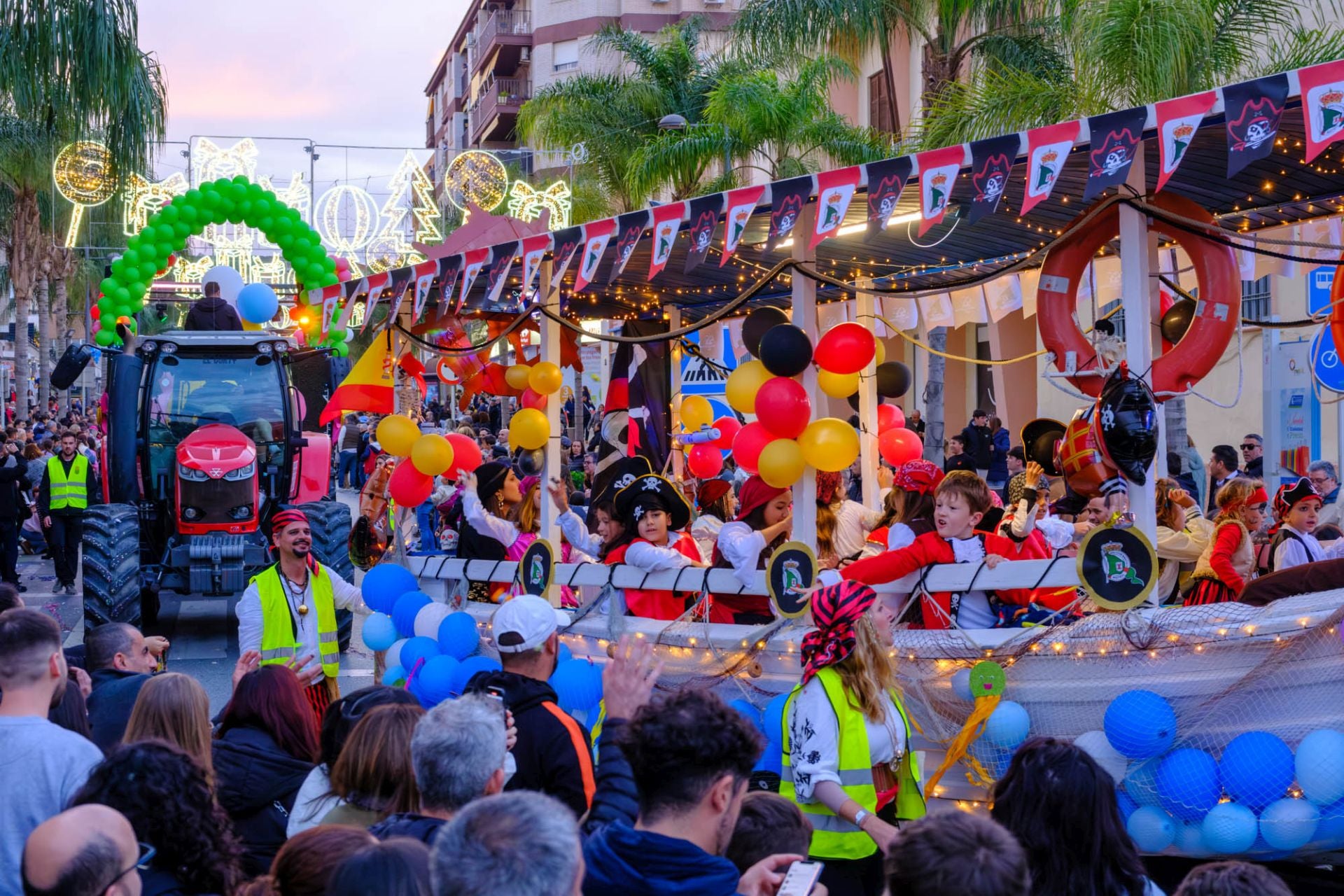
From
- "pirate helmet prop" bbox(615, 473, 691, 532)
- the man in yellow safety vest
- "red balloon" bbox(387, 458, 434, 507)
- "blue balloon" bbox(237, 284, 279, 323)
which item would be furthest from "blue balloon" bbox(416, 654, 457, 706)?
the man in yellow safety vest

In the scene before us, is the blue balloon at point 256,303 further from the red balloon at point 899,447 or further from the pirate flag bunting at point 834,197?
the pirate flag bunting at point 834,197

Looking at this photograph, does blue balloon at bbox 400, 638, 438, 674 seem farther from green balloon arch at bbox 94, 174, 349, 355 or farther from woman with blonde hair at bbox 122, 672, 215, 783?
green balloon arch at bbox 94, 174, 349, 355

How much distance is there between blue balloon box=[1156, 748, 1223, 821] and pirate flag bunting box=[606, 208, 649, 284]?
13.0ft

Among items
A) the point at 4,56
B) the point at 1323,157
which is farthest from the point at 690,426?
the point at 4,56

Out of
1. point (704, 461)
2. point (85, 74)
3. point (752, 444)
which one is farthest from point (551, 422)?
point (85, 74)

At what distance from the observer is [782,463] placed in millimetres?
7668

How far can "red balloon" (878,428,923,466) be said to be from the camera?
1102 cm

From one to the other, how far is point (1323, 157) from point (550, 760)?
533cm

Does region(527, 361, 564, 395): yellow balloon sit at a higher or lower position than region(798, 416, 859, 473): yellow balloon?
higher

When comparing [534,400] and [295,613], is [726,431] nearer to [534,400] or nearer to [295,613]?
[534,400]

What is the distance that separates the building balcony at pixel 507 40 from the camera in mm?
62406

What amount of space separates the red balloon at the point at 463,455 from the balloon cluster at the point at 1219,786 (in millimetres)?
5597

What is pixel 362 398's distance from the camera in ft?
37.0

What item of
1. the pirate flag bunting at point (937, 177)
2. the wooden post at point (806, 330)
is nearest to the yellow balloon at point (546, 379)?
the wooden post at point (806, 330)
